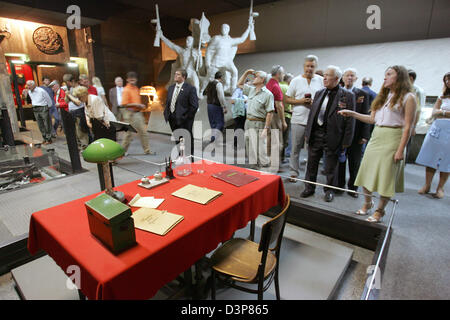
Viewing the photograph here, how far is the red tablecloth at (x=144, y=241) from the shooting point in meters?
1.03

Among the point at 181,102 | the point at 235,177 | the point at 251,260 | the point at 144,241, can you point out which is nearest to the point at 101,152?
the point at 144,241

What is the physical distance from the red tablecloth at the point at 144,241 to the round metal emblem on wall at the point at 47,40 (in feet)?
27.6

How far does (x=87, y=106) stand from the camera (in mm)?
4066

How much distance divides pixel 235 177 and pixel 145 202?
0.72 metres

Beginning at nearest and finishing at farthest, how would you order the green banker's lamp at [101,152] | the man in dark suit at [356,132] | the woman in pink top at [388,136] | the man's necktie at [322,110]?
the green banker's lamp at [101,152], the woman in pink top at [388,136], the man's necktie at [322,110], the man in dark suit at [356,132]

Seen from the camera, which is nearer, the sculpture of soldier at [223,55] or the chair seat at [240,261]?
the chair seat at [240,261]

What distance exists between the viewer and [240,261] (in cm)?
154

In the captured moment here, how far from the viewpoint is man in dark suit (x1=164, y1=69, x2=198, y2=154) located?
151 inches

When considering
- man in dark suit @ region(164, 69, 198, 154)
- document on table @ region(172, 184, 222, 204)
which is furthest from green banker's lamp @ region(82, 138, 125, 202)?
man in dark suit @ region(164, 69, 198, 154)

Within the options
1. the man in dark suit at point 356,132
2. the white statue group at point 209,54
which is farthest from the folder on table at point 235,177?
the white statue group at point 209,54

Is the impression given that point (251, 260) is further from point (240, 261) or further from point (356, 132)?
point (356, 132)

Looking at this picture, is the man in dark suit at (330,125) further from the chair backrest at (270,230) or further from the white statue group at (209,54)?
the white statue group at (209,54)

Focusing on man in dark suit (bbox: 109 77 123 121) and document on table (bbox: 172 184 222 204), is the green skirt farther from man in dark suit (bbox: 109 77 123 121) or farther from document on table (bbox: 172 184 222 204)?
man in dark suit (bbox: 109 77 123 121)

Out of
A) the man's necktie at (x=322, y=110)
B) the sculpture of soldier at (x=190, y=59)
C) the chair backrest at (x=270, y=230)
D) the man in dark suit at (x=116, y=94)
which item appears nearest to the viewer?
the chair backrest at (x=270, y=230)
